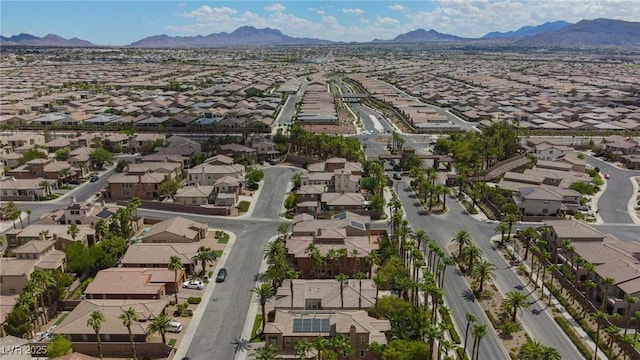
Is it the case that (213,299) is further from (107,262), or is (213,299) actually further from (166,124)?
(166,124)

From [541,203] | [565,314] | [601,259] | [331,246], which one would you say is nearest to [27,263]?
[331,246]

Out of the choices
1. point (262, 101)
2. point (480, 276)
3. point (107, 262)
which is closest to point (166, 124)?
point (262, 101)

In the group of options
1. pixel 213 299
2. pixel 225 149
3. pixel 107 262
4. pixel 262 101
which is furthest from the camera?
pixel 262 101

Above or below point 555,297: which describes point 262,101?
above

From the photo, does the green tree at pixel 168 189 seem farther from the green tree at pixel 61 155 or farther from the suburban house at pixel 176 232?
the green tree at pixel 61 155

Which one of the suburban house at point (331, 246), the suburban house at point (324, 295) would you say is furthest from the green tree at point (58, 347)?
the suburban house at point (331, 246)

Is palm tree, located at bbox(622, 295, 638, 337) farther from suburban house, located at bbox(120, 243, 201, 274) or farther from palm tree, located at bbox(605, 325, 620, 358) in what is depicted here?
suburban house, located at bbox(120, 243, 201, 274)

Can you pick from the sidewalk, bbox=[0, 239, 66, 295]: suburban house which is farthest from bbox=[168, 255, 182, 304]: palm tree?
the sidewalk
